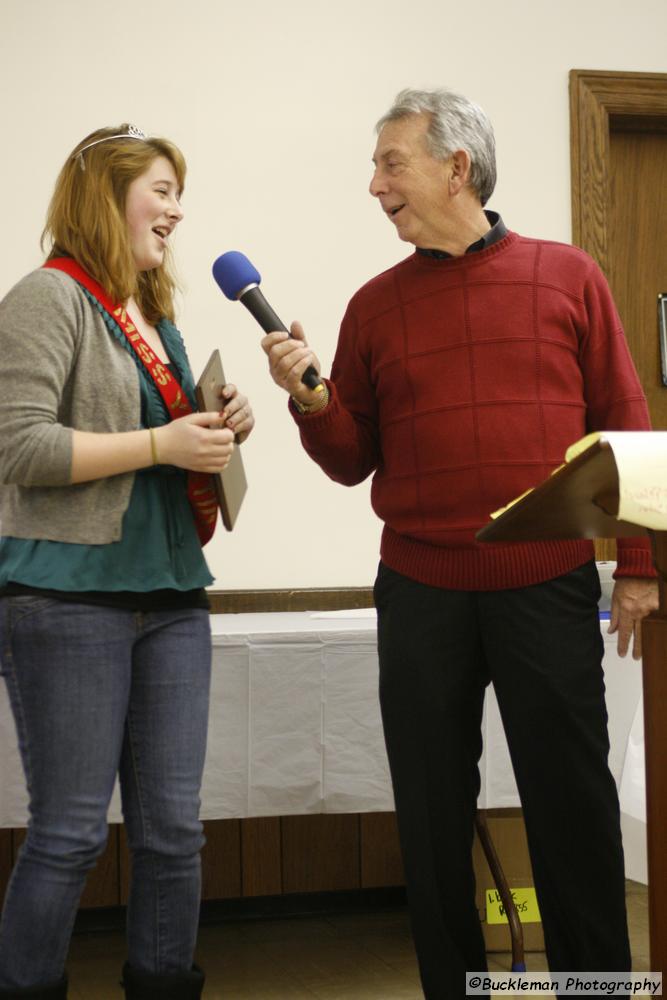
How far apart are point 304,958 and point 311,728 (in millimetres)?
613

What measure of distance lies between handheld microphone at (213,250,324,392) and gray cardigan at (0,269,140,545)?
0.67ft

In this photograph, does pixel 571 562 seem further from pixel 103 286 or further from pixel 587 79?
pixel 587 79

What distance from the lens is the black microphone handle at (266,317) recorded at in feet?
5.28

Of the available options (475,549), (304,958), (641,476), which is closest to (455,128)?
(475,549)

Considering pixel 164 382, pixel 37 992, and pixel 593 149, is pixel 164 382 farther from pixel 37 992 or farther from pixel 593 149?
pixel 593 149

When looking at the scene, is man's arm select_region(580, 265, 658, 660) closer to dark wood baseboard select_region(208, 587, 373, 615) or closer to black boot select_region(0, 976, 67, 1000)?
black boot select_region(0, 976, 67, 1000)

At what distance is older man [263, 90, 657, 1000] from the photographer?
1556 millimetres

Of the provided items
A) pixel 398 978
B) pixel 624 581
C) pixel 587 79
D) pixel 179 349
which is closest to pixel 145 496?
pixel 179 349

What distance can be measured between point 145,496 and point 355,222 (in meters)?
1.55

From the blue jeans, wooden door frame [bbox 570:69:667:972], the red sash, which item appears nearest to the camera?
the blue jeans

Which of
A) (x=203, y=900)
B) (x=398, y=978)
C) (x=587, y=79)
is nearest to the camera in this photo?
(x=398, y=978)

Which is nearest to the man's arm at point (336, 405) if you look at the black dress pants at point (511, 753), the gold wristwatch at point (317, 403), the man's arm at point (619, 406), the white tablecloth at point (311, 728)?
the gold wristwatch at point (317, 403)

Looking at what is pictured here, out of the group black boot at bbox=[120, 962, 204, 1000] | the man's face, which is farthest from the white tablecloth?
the man's face

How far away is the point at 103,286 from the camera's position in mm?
1557
